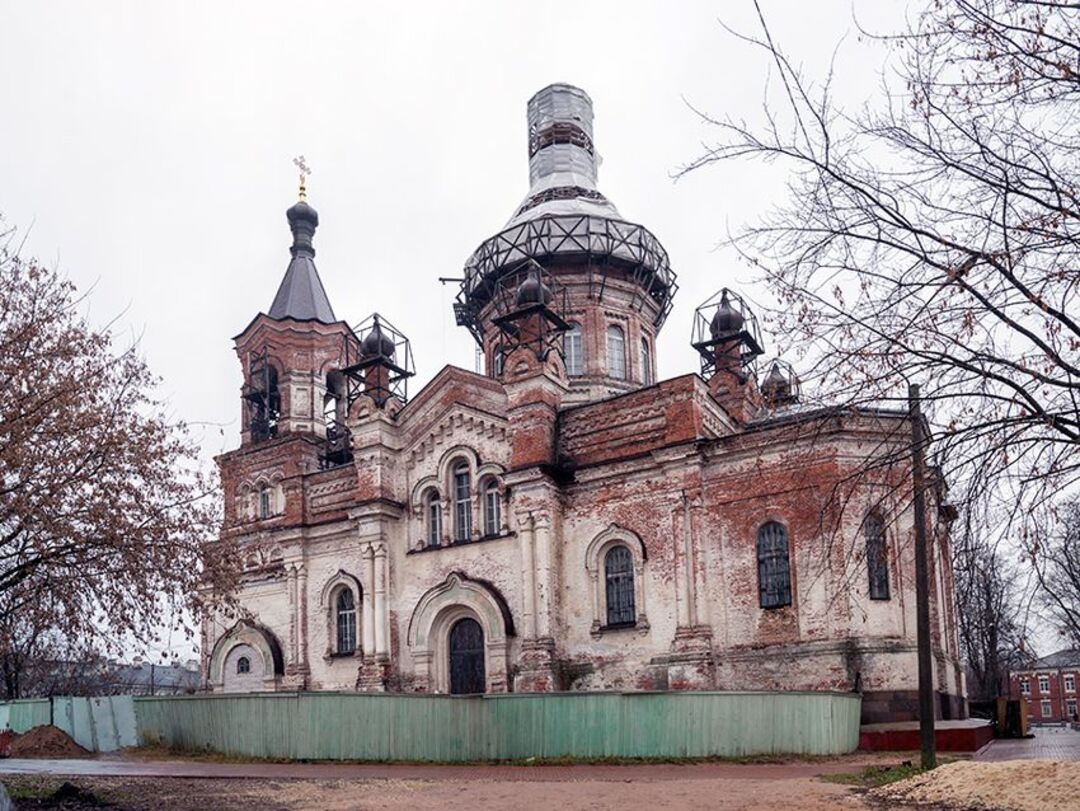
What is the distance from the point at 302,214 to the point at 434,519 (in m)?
14.8

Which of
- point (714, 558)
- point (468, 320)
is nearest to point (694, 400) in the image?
point (714, 558)

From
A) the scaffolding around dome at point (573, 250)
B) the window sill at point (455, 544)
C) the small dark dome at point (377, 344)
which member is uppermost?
the scaffolding around dome at point (573, 250)

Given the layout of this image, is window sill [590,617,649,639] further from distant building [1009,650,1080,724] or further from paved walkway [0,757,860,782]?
distant building [1009,650,1080,724]

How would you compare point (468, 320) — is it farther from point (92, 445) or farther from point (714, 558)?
point (92, 445)

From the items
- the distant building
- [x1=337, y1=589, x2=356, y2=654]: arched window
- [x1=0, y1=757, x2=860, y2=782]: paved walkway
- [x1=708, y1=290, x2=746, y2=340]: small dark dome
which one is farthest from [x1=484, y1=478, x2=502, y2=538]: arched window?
the distant building

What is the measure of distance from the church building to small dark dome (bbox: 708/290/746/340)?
8cm

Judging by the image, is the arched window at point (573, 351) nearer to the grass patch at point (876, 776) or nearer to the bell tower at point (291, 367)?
the bell tower at point (291, 367)

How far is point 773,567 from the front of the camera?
23.5m

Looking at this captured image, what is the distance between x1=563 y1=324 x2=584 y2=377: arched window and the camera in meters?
32.8

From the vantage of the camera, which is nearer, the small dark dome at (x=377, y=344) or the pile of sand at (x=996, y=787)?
the pile of sand at (x=996, y=787)

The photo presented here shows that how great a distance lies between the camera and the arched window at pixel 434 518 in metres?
28.1

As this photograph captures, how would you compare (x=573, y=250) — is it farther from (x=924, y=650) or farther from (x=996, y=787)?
(x=996, y=787)

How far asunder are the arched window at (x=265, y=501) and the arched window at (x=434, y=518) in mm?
7169

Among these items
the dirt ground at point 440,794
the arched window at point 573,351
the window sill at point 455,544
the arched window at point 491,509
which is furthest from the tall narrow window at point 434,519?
the dirt ground at point 440,794
